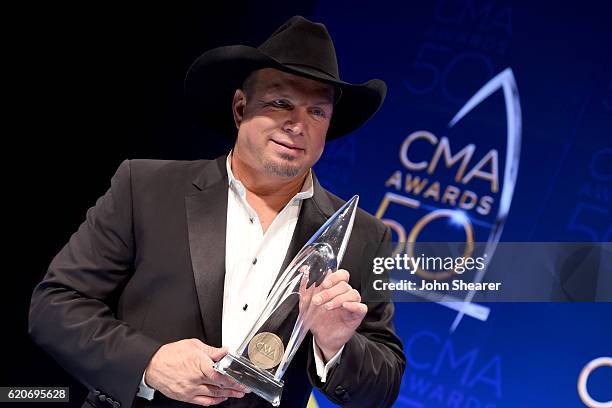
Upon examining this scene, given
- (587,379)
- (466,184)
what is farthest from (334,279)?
(587,379)

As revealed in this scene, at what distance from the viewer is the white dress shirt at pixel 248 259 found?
2127mm

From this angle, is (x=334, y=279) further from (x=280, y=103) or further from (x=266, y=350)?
(x=280, y=103)

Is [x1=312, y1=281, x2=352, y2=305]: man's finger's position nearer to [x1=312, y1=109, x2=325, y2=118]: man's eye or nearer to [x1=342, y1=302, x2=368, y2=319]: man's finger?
[x1=342, y1=302, x2=368, y2=319]: man's finger

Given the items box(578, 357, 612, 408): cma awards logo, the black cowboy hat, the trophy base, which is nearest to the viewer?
the trophy base

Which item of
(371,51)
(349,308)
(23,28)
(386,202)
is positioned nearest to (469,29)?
(371,51)

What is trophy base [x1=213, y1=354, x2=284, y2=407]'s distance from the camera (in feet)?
5.99

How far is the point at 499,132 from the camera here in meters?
3.56

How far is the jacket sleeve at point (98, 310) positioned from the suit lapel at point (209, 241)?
166mm

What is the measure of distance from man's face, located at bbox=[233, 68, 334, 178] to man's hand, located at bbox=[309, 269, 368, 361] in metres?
0.44

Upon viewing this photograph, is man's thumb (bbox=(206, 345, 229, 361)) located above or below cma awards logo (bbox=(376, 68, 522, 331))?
below

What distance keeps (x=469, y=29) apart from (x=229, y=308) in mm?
2006

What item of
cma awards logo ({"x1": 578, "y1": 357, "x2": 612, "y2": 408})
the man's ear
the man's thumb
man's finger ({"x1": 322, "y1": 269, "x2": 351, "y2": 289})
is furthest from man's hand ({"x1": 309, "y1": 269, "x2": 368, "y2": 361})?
cma awards logo ({"x1": 578, "y1": 357, "x2": 612, "y2": 408})

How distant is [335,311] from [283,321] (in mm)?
122

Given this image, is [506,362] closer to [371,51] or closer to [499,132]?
[499,132]
